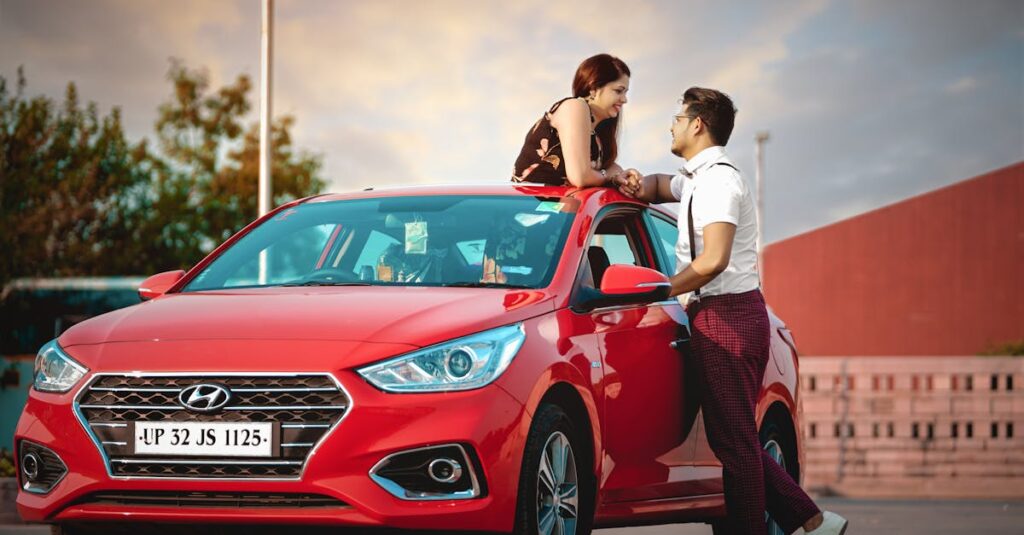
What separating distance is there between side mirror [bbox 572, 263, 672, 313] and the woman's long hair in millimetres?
1885

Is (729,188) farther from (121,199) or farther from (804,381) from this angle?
(121,199)

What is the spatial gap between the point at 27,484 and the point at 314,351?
122 centimetres

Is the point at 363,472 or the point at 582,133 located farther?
the point at 582,133

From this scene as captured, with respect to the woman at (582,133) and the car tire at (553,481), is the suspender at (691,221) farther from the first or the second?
the car tire at (553,481)

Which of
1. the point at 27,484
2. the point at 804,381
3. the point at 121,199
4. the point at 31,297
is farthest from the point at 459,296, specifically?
the point at 121,199

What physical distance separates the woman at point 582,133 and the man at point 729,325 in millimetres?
540

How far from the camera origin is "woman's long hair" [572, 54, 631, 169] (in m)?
8.63

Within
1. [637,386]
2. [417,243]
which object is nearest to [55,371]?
[417,243]

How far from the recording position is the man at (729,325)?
7551 millimetres

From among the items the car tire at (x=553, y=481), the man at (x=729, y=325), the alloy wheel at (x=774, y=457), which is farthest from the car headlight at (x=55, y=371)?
the alloy wheel at (x=774, y=457)

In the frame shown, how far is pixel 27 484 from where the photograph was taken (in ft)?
20.0

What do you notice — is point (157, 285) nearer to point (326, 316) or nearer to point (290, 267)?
point (290, 267)

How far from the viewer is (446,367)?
18.8 ft

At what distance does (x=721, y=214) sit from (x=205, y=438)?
2.83m
